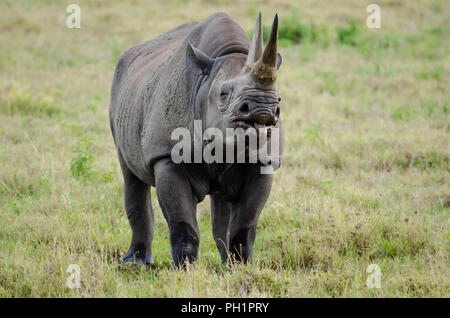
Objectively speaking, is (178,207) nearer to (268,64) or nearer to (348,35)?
(268,64)

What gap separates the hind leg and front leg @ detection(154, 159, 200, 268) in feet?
3.50

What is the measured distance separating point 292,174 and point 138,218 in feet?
8.00

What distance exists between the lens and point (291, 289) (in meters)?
4.57

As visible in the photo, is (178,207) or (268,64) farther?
(178,207)

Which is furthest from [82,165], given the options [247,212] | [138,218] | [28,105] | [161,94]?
[28,105]

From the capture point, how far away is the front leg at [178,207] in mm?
4746

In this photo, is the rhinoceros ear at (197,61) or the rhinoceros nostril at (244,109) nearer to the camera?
the rhinoceros nostril at (244,109)

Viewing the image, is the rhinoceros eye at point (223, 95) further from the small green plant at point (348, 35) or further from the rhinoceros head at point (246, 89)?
the small green plant at point (348, 35)

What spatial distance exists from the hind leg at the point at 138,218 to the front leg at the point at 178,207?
1.07 m

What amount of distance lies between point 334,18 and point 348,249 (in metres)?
12.9

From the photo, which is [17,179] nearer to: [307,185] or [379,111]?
[307,185]

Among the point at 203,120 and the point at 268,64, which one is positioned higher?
the point at 268,64

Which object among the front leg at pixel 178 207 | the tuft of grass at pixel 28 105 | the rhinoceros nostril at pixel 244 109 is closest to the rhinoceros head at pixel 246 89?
the rhinoceros nostril at pixel 244 109

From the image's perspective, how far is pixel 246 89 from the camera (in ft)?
13.2
